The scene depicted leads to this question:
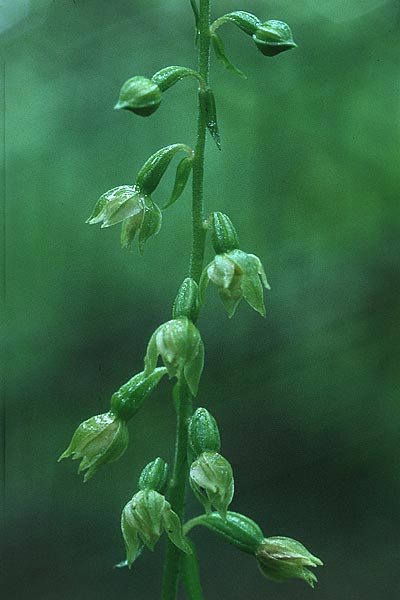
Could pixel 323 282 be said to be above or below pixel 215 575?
above

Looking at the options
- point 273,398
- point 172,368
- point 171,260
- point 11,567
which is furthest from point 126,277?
point 172,368

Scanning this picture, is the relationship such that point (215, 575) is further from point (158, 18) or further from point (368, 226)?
→ point (158, 18)

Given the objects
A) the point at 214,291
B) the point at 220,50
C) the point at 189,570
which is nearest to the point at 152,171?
the point at 220,50

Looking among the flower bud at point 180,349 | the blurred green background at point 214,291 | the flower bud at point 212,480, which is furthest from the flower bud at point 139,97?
the blurred green background at point 214,291

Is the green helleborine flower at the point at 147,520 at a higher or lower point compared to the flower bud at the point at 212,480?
lower

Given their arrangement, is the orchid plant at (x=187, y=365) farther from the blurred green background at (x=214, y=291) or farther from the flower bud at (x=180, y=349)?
the blurred green background at (x=214, y=291)

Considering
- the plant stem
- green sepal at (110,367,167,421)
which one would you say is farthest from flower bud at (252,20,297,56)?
green sepal at (110,367,167,421)

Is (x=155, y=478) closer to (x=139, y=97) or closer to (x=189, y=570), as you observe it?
(x=189, y=570)
